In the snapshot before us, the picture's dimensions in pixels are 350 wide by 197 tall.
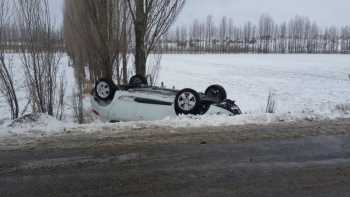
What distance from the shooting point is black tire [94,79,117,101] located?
828 centimetres

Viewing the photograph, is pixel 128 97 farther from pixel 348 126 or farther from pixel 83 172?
pixel 348 126

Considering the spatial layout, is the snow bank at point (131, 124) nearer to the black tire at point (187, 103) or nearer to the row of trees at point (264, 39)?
the black tire at point (187, 103)

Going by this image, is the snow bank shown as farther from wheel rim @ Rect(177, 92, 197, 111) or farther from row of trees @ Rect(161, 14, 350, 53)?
row of trees @ Rect(161, 14, 350, 53)

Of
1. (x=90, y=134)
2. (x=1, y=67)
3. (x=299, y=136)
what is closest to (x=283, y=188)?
Result: (x=299, y=136)

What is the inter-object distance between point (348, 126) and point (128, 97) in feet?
15.0

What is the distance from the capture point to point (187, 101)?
7.38m

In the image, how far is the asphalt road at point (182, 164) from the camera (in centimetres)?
379

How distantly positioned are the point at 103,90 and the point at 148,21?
2.85 metres

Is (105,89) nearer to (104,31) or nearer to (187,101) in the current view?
(187,101)

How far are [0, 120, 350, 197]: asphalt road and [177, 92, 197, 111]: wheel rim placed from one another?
112 centimetres

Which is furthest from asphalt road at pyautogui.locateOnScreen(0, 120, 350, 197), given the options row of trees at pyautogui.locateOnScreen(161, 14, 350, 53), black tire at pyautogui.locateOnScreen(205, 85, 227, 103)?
row of trees at pyautogui.locateOnScreen(161, 14, 350, 53)

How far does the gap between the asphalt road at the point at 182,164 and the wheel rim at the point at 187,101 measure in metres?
1.12

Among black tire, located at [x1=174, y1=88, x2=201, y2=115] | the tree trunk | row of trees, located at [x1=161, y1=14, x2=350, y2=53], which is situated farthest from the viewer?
row of trees, located at [x1=161, y1=14, x2=350, y2=53]

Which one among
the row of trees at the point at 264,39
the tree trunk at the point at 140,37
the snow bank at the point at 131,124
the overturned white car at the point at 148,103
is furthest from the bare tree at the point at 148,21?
the row of trees at the point at 264,39
